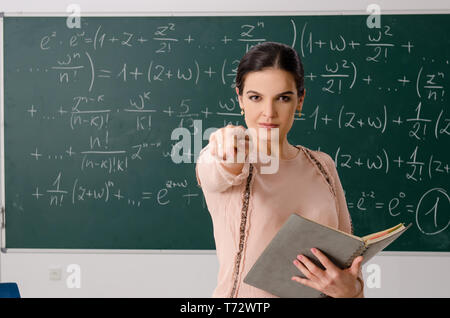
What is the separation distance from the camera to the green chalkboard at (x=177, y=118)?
257 centimetres

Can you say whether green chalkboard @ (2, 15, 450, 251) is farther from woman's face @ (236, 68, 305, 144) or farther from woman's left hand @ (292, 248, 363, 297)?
woman's left hand @ (292, 248, 363, 297)

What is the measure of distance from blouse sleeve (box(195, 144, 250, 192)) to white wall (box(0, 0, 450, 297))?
1865 millimetres

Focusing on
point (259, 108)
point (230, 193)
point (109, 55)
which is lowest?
point (230, 193)

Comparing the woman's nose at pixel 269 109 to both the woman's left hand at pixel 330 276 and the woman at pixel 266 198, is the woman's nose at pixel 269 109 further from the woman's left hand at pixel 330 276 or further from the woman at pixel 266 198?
the woman's left hand at pixel 330 276

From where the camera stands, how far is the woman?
89cm

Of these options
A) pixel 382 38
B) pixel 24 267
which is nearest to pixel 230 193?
pixel 382 38

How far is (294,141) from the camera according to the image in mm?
2604

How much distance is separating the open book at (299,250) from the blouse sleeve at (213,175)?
137 millimetres

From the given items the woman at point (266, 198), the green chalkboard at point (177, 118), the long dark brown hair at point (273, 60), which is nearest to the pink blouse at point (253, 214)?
the woman at point (266, 198)

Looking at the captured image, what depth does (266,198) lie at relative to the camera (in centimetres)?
94

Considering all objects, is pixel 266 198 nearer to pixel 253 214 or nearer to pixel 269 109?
pixel 253 214

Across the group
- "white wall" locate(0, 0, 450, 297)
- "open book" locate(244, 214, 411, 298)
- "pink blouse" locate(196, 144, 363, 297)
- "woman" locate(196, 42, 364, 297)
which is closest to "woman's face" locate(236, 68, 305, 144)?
"woman" locate(196, 42, 364, 297)

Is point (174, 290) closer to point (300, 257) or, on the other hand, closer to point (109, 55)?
point (109, 55)

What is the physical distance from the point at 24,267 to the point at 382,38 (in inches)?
106
